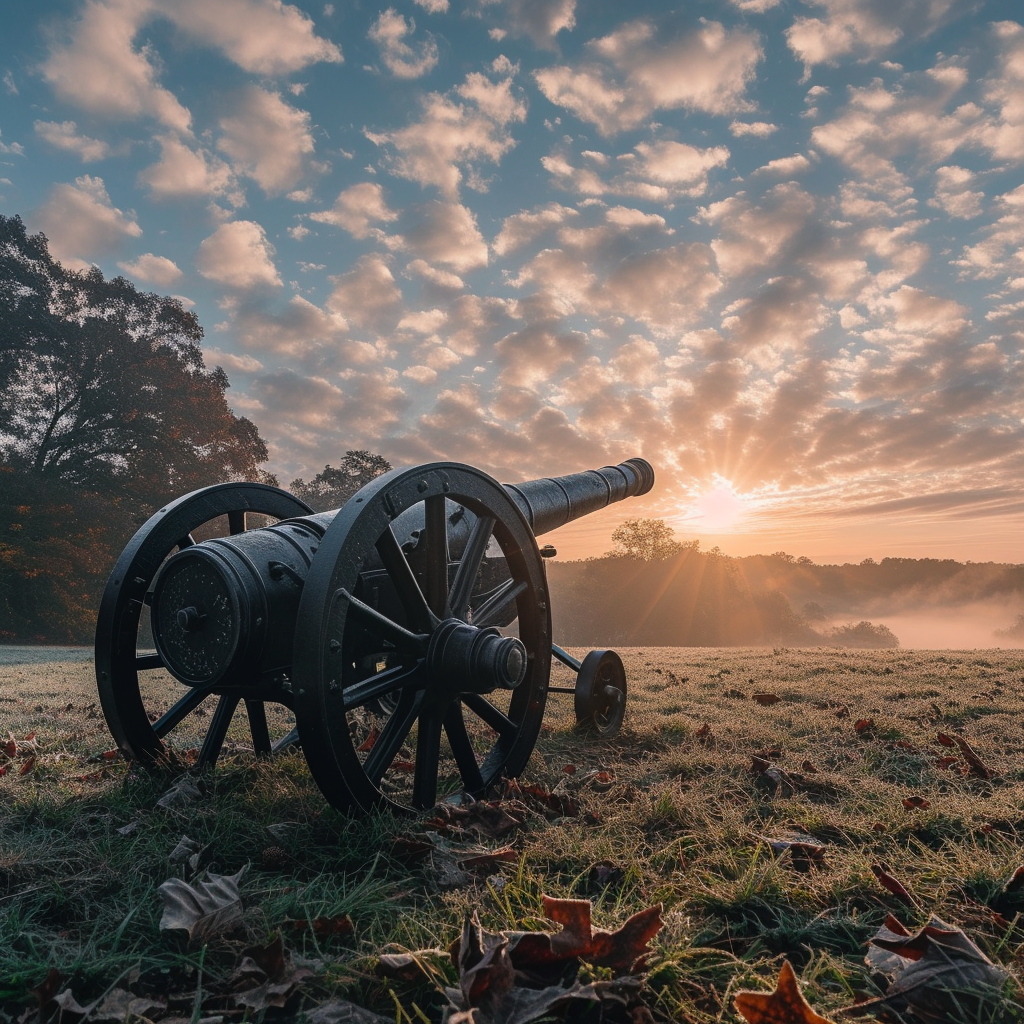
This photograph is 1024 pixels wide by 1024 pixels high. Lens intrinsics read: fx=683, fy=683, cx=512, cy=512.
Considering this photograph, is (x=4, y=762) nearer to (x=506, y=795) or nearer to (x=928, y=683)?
(x=506, y=795)

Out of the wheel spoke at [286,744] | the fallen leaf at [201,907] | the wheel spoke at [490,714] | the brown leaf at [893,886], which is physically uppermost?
the wheel spoke at [490,714]

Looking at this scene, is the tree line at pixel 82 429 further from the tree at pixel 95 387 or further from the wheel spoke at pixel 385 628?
the wheel spoke at pixel 385 628

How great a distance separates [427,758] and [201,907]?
133cm

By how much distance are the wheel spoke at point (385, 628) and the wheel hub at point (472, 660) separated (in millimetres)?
66

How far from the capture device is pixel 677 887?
2.52m

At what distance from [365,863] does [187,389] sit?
28.8 metres

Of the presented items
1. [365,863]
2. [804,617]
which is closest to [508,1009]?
[365,863]

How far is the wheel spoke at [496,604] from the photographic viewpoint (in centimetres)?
414

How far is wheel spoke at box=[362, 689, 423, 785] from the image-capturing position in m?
3.24

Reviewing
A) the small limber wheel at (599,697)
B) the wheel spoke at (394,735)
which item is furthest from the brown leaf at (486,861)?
the small limber wheel at (599,697)

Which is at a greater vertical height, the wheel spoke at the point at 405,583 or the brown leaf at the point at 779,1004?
the wheel spoke at the point at 405,583

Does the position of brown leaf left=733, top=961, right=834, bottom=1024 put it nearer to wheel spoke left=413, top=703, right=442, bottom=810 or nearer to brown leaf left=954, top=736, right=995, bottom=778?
wheel spoke left=413, top=703, right=442, bottom=810

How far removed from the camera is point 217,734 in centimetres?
400

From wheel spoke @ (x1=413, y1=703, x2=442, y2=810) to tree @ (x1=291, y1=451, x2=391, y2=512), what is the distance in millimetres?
30206
